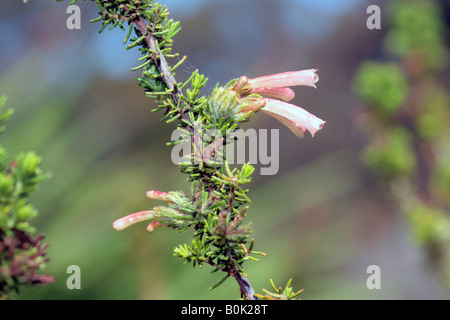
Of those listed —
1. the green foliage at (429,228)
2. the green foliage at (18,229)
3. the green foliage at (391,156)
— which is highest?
the green foliage at (391,156)

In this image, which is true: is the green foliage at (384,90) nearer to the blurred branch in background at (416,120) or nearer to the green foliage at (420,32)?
the blurred branch in background at (416,120)

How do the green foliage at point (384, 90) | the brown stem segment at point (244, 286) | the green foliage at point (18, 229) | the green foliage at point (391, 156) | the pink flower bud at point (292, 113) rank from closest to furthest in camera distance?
the green foliage at point (18, 229)
the brown stem segment at point (244, 286)
the pink flower bud at point (292, 113)
the green foliage at point (391, 156)
the green foliage at point (384, 90)

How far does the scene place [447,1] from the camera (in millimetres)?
7102

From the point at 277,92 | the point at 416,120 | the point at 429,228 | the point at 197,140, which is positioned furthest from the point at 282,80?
the point at 416,120

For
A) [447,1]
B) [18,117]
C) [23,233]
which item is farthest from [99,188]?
[447,1]

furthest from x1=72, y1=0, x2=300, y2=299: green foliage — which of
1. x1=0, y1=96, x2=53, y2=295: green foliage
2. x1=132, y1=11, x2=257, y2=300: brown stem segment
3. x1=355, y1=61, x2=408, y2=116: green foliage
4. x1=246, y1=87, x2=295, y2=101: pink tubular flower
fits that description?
x1=355, y1=61, x2=408, y2=116: green foliage

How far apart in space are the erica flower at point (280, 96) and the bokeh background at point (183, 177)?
0.17 feet

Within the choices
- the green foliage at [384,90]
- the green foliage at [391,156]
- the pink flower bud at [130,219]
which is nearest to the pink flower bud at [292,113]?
the pink flower bud at [130,219]

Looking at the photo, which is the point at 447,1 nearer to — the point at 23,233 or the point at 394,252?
the point at 394,252

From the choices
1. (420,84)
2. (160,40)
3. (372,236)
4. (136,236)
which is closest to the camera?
(160,40)

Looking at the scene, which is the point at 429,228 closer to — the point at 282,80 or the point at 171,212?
the point at 282,80

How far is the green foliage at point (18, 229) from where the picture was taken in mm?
531

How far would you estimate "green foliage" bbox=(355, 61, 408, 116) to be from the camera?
223 centimetres

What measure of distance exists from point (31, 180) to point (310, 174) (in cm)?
467
